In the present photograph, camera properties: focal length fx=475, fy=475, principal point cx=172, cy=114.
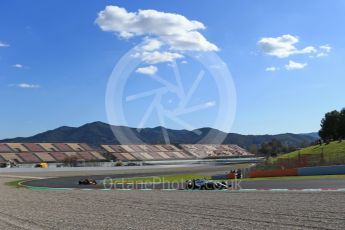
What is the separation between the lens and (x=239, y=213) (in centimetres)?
1434

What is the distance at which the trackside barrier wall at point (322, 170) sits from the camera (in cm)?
3844

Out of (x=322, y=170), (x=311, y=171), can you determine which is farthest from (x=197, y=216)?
(x=311, y=171)

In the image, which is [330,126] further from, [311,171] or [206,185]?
[206,185]

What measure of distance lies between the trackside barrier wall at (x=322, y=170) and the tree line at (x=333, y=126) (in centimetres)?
6743

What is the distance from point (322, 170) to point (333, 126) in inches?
2929

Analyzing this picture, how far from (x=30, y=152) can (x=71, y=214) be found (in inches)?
4139

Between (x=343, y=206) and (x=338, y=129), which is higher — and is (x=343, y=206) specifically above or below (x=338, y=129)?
below

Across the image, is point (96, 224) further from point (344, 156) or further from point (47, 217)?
point (344, 156)

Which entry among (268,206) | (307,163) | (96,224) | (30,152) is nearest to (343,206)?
(268,206)

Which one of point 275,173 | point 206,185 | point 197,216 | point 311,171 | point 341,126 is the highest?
point 341,126

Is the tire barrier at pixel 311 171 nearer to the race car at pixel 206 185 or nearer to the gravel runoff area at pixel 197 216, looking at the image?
the race car at pixel 206 185

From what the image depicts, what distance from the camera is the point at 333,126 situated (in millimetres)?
110000

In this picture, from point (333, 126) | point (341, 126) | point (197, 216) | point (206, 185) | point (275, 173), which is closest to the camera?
point (197, 216)

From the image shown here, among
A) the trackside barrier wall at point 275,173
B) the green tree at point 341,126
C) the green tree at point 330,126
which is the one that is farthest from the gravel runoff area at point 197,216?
the green tree at point 330,126
